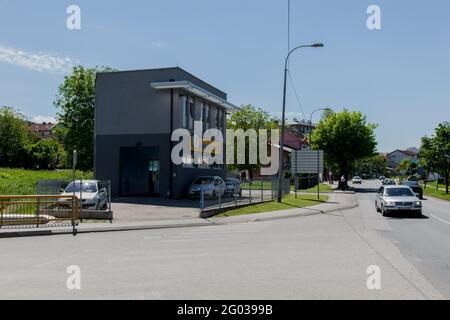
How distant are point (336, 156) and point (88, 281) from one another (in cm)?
5975

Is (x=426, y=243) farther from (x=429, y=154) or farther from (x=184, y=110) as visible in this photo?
(x=429, y=154)

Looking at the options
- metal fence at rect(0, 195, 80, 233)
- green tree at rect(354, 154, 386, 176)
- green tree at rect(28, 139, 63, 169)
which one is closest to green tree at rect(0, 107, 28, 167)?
green tree at rect(28, 139, 63, 169)

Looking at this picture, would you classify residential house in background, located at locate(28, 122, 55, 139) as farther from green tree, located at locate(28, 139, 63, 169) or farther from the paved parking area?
the paved parking area

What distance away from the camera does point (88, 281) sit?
7914 mm

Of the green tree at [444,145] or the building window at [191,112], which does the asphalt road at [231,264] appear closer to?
the building window at [191,112]

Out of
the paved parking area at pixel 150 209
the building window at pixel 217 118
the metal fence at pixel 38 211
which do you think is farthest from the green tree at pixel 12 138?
the metal fence at pixel 38 211

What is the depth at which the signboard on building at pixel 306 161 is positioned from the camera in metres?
39.2

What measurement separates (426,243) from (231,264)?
20.7ft

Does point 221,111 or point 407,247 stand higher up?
point 221,111

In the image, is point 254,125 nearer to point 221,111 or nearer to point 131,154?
point 221,111

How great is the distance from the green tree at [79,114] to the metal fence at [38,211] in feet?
140

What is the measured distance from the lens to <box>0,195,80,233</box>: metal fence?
58.5 ft
